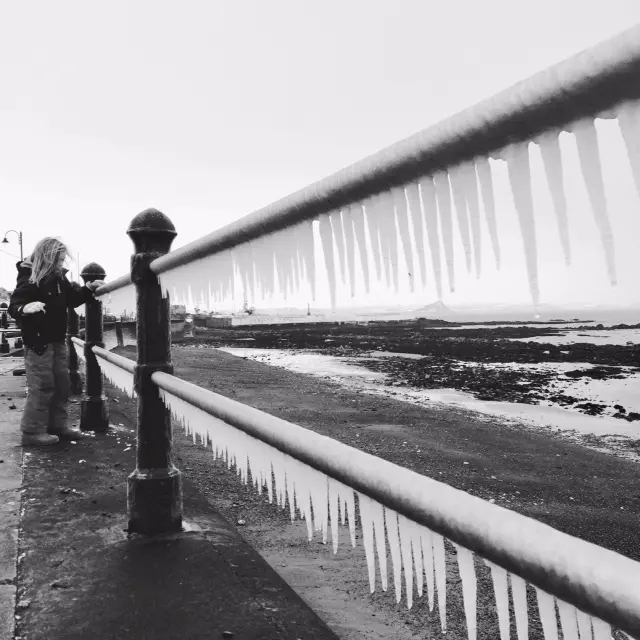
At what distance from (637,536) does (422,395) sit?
9.56 metres

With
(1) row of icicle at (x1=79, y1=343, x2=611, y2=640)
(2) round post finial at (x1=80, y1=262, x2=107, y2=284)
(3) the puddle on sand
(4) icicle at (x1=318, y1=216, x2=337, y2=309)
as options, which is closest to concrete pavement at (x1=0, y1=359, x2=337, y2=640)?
(1) row of icicle at (x1=79, y1=343, x2=611, y2=640)

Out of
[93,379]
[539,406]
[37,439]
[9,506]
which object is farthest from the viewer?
[539,406]

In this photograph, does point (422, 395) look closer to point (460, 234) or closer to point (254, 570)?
point (254, 570)

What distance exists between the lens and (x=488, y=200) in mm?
668

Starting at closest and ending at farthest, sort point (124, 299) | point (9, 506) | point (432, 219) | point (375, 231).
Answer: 1. point (432, 219)
2. point (375, 231)
3. point (9, 506)
4. point (124, 299)

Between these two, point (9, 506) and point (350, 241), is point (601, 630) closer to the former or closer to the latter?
point (350, 241)

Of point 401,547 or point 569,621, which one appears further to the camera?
point 401,547

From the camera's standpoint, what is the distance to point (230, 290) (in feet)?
4.75

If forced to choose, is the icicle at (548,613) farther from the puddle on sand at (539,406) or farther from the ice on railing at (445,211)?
the puddle on sand at (539,406)

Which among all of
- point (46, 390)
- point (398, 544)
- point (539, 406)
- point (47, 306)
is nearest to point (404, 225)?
point (398, 544)

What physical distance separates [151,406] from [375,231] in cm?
163

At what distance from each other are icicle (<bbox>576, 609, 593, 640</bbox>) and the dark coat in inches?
156

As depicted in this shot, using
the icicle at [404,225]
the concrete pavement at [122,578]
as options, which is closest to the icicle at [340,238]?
the icicle at [404,225]

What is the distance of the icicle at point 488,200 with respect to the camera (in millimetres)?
669
